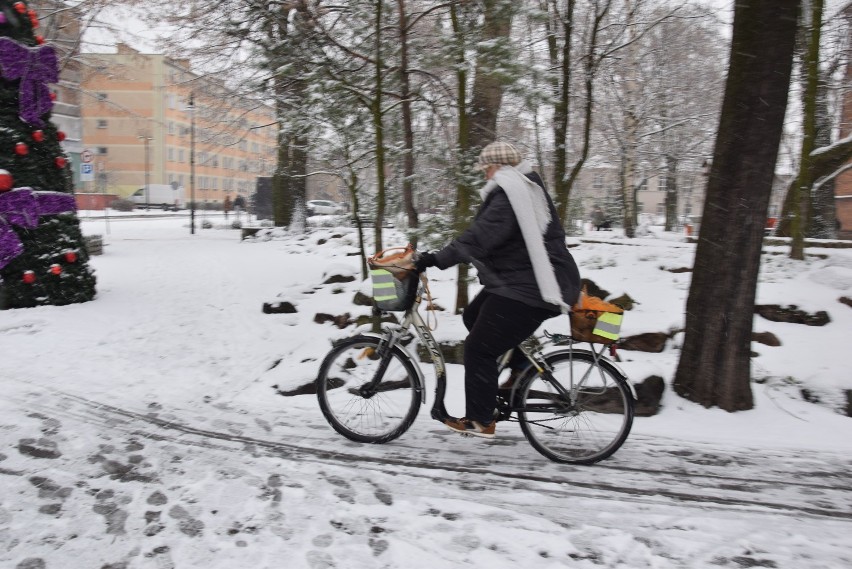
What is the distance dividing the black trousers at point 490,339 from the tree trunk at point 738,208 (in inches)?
72.3

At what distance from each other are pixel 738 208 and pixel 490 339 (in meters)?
2.43

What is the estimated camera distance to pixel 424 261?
405cm

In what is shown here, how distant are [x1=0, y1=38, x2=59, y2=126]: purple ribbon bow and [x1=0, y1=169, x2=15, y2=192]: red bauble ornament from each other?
802 mm

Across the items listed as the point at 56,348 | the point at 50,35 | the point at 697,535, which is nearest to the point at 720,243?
the point at 697,535

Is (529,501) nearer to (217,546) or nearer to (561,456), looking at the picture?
(561,456)

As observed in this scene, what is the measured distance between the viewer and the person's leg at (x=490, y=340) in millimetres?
3910

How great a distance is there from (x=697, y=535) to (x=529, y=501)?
88cm

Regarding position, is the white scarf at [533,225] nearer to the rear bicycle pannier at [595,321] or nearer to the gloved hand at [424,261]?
the rear bicycle pannier at [595,321]

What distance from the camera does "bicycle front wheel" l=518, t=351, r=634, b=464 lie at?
4.11 m

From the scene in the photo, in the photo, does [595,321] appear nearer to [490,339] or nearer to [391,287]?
[490,339]

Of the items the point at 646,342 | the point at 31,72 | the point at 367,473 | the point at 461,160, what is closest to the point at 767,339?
the point at 646,342

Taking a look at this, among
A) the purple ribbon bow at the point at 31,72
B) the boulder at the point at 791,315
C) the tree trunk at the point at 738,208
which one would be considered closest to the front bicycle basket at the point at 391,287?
the tree trunk at the point at 738,208

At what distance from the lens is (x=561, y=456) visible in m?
4.17

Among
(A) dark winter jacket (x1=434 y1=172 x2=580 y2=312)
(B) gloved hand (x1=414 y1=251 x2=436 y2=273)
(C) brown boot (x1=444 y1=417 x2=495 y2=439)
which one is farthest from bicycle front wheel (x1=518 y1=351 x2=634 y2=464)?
(B) gloved hand (x1=414 y1=251 x2=436 y2=273)
